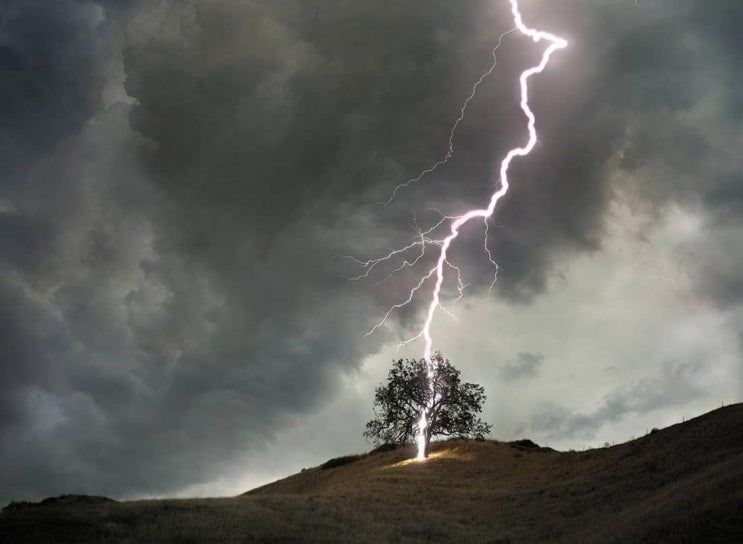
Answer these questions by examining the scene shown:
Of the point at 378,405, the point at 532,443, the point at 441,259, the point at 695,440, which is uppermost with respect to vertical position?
the point at 441,259

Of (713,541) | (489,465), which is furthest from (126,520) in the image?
(489,465)

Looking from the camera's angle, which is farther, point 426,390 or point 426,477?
point 426,390

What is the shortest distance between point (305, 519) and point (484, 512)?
8677mm

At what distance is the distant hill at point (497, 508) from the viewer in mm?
19172

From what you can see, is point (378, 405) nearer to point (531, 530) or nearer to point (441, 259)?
point (441, 259)

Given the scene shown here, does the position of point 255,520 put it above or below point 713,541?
above

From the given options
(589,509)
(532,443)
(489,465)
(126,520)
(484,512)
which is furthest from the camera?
(532,443)

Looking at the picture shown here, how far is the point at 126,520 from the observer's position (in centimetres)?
2389

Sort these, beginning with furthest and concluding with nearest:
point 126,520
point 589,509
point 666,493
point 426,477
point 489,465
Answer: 1. point 489,465
2. point 426,477
3. point 589,509
4. point 126,520
5. point 666,493

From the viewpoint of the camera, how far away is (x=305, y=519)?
2622 centimetres

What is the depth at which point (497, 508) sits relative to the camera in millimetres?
29750

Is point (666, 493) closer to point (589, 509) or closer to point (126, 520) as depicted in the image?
point (589, 509)

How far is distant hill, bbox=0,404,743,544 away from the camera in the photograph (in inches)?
755

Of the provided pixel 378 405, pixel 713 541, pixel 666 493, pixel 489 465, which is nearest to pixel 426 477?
pixel 489 465
